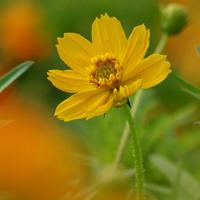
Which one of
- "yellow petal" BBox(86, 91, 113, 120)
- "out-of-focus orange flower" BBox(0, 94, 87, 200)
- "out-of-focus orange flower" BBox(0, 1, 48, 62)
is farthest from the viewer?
"out-of-focus orange flower" BBox(0, 1, 48, 62)

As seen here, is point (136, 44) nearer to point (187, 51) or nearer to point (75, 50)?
point (75, 50)

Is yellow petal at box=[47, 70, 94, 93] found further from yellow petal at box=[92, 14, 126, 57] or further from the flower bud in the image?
the flower bud

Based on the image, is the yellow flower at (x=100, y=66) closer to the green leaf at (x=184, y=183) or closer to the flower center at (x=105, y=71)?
the flower center at (x=105, y=71)

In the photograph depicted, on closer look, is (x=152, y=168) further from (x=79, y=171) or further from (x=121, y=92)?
(x=121, y=92)

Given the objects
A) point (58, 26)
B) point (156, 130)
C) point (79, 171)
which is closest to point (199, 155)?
point (156, 130)

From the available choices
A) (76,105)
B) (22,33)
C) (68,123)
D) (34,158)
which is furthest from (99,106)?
(22,33)

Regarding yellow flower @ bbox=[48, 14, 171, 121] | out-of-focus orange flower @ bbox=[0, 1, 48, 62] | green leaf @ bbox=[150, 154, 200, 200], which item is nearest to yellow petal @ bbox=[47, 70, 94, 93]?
yellow flower @ bbox=[48, 14, 171, 121]
